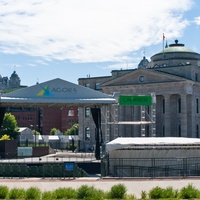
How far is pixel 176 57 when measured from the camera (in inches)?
3866

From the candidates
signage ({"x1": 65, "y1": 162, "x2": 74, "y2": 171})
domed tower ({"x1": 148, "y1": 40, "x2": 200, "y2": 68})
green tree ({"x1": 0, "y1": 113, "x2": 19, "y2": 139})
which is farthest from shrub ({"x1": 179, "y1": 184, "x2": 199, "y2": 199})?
green tree ({"x1": 0, "y1": 113, "x2": 19, "y2": 139})

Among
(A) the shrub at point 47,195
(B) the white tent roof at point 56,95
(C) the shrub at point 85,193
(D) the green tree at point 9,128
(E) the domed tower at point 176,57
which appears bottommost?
(A) the shrub at point 47,195

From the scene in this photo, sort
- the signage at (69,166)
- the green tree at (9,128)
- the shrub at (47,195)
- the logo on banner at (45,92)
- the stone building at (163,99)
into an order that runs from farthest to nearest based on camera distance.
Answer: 1. the green tree at (9,128)
2. the stone building at (163,99)
3. the logo on banner at (45,92)
4. the signage at (69,166)
5. the shrub at (47,195)

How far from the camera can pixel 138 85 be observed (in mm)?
88562

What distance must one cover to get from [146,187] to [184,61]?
223ft

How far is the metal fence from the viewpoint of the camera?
44.5 m

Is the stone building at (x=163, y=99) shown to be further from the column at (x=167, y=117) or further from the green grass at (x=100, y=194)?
the green grass at (x=100, y=194)

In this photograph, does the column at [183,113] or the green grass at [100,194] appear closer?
the green grass at [100,194]

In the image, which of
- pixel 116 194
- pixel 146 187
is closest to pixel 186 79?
pixel 146 187

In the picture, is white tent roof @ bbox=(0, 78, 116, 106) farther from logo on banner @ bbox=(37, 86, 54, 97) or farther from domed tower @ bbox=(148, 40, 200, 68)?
domed tower @ bbox=(148, 40, 200, 68)

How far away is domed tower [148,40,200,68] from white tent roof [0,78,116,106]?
39942 mm

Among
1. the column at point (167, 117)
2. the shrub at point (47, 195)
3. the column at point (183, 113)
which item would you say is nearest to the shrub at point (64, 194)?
the shrub at point (47, 195)

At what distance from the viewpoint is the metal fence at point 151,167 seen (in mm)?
44531

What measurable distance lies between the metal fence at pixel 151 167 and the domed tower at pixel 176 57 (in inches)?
2044
